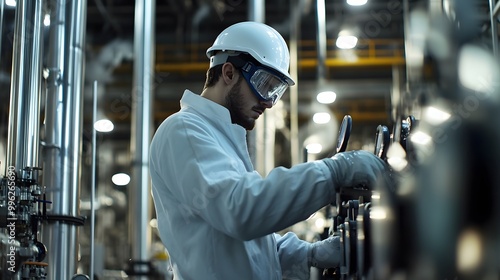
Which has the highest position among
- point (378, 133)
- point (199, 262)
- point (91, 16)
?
point (91, 16)

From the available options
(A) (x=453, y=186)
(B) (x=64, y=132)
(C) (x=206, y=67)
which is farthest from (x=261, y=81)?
(C) (x=206, y=67)

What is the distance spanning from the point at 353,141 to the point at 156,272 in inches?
266

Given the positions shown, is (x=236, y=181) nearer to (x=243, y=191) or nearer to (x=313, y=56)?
(x=243, y=191)

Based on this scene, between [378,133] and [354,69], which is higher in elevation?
[354,69]

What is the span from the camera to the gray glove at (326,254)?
293 centimetres

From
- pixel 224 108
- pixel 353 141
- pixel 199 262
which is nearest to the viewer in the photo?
pixel 199 262

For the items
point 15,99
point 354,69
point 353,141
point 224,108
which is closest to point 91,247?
point 15,99

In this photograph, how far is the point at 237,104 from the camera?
278 centimetres

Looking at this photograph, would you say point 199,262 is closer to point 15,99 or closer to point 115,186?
point 15,99

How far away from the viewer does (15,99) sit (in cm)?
442

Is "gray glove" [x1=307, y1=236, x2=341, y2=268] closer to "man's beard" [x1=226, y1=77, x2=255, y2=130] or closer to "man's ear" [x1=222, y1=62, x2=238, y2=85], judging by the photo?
"man's beard" [x1=226, y1=77, x2=255, y2=130]

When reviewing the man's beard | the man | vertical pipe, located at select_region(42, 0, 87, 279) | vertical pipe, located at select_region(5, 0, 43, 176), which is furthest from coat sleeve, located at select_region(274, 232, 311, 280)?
vertical pipe, located at select_region(42, 0, 87, 279)

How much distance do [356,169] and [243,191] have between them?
1.15ft

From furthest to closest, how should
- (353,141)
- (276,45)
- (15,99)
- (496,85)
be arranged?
(353,141) < (15,99) < (276,45) < (496,85)
